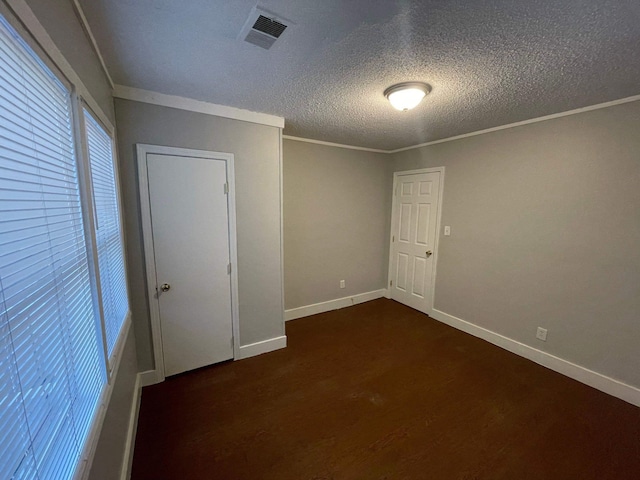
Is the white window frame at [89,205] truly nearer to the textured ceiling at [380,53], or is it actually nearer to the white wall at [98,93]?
the white wall at [98,93]

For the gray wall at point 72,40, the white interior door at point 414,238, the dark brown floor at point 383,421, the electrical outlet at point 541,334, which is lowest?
the dark brown floor at point 383,421

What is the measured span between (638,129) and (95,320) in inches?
145

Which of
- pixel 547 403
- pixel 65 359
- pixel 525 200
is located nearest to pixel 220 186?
pixel 65 359

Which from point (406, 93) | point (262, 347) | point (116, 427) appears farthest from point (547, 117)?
point (116, 427)

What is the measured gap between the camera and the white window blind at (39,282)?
0.56 metres

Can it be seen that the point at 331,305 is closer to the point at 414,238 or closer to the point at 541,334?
the point at 414,238

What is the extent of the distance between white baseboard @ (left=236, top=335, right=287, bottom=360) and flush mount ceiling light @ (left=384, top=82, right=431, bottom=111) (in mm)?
2488

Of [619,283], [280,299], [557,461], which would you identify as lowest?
[557,461]

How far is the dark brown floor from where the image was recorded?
155 cm

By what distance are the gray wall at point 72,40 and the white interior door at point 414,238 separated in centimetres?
343

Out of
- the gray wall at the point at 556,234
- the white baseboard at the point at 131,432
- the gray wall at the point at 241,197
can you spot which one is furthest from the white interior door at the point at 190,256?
the gray wall at the point at 556,234

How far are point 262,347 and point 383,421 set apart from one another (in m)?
1.37

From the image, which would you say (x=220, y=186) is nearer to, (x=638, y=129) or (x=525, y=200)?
(x=525, y=200)

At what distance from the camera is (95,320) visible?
113 cm
